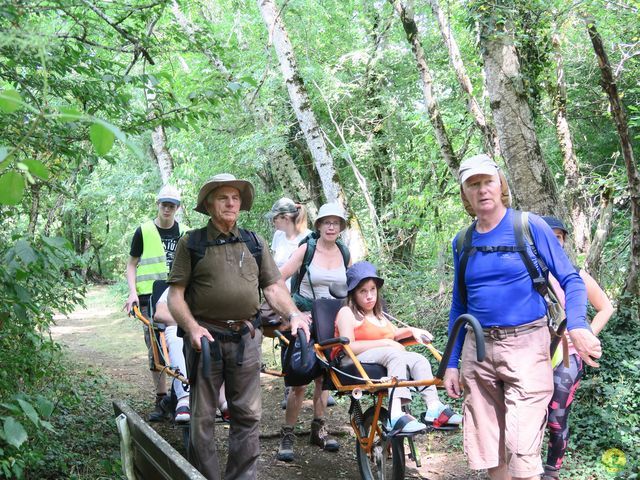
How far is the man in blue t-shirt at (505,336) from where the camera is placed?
11.7 ft

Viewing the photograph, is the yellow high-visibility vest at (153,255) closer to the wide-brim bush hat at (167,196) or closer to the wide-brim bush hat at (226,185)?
the wide-brim bush hat at (167,196)

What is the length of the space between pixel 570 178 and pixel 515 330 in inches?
315

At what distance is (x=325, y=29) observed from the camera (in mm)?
15297

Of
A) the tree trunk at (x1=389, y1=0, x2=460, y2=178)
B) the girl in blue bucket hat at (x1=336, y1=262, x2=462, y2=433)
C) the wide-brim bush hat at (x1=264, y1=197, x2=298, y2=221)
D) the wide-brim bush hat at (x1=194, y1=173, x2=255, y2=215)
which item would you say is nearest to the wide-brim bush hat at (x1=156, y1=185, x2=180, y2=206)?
the wide-brim bush hat at (x1=264, y1=197, x2=298, y2=221)

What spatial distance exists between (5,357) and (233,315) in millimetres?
1802

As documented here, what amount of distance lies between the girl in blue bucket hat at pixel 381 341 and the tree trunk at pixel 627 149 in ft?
10.5

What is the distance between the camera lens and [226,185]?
4555 millimetres

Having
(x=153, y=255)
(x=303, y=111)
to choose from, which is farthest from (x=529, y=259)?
(x=303, y=111)

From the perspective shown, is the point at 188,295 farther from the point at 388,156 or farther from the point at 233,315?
the point at 388,156

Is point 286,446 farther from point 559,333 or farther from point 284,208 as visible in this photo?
point 559,333

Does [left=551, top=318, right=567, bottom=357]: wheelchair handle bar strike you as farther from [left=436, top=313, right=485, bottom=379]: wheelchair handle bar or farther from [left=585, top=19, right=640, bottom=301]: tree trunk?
[left=585, top=19, right=640, bottom=301]: tree trunk

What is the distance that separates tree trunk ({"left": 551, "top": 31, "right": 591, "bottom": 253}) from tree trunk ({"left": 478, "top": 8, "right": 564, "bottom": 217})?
2823 mm

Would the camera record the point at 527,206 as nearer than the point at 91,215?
Yes

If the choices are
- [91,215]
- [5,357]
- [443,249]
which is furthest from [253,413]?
[91,215]
